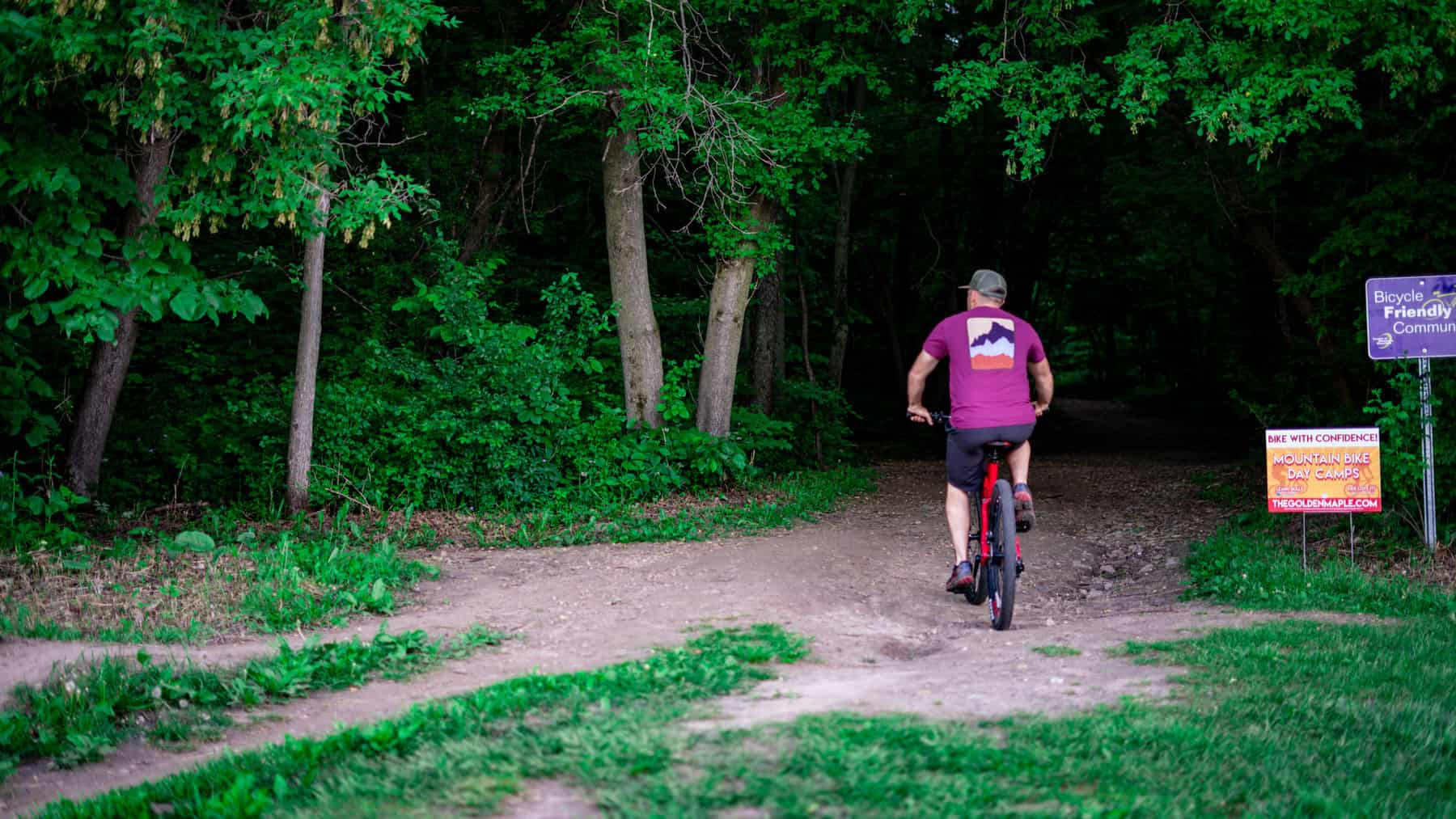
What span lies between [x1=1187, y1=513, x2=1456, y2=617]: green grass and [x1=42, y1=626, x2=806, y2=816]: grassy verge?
4.41 meters

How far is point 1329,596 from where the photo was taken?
8.26 metres

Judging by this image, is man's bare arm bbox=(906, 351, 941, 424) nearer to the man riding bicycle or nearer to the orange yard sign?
the man riding bicycle

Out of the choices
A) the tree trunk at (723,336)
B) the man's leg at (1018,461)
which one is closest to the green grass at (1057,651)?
the man's leg at (1018,461)

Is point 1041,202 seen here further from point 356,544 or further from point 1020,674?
point 1020,674

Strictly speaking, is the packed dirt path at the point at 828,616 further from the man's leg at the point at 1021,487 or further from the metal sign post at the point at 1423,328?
the metal sign post at the point at 1423,328

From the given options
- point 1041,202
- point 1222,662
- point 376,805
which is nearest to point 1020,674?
point 1222,662

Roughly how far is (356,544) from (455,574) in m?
1.58

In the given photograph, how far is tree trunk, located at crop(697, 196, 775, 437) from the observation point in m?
15.2

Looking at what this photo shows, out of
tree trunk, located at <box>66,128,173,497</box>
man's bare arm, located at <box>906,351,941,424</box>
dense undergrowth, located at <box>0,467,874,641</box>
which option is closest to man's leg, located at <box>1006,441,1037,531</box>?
man's bare arm, located at <box>906,351,941,424</box>

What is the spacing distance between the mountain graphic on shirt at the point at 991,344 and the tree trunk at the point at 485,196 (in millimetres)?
11315

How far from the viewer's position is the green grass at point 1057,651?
20.9 feet

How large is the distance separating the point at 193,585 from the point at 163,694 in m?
2.46

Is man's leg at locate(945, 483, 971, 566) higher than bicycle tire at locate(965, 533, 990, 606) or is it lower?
higher

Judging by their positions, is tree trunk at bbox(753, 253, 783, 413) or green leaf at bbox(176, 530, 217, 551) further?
tree trunk at bbox(753, 253, 783, 413)
